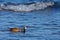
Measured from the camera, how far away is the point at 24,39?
3016 mm

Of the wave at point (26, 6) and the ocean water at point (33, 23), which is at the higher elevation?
the wave at point (26, 6)

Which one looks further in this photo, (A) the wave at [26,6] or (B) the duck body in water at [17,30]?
(A) the wave at [26,6]

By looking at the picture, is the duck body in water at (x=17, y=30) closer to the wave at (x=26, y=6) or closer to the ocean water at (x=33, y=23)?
the ocean water at (x=33, y=23)

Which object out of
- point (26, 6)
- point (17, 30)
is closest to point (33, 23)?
point (17, 30)

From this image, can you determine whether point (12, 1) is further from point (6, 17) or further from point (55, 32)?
point (55, 32)

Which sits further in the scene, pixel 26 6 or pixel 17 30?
pixel 26 6

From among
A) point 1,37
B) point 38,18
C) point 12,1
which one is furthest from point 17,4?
point 1,37

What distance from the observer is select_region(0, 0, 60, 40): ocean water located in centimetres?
307

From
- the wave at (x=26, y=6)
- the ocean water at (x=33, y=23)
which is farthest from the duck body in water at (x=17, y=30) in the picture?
the wave at (x=26, y=6)

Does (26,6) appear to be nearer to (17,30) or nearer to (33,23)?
(33,23)

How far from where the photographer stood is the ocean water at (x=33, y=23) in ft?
10.1

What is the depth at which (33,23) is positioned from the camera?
329 centimetres

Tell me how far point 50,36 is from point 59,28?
22 cm

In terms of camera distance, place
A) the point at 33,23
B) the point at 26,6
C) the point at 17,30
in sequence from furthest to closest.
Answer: the point at 26,6, the point at 33,23, the point at 17,30
